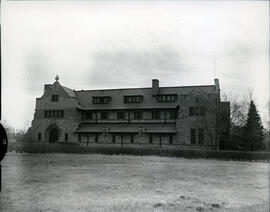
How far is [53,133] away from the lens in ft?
168

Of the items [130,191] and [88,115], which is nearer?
[130,191]

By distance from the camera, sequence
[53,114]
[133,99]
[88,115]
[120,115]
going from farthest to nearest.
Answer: [88,115] < [133,99] < [120,115] < [53,114]

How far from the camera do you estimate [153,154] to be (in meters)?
37.2

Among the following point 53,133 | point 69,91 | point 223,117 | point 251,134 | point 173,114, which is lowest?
point 53,133

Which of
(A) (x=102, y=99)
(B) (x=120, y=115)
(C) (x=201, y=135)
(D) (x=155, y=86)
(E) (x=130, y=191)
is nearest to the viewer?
(E) (x=130, y=191)

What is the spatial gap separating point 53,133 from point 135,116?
12271 millimetres

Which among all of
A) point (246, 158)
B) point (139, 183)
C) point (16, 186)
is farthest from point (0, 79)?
point (246, 158)

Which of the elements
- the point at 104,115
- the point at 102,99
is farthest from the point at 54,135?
the point at 102,99

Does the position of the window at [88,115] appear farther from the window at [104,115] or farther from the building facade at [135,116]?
the window at [104,115]

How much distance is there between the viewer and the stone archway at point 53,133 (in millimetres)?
50500

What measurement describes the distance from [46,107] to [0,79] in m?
50.8

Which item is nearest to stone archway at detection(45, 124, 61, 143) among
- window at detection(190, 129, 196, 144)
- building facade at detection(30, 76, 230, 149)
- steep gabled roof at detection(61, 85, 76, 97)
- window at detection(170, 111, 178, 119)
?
building facade at detection(30, 76, 230, 149)

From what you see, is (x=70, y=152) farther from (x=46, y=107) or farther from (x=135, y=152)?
(x=46, y=107)

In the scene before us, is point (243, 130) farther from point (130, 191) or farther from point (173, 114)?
point (130, 191)
